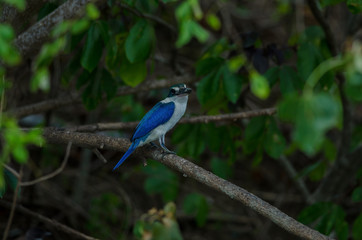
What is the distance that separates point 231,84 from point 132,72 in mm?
846

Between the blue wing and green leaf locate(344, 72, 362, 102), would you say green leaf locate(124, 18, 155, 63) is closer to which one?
the blue wing

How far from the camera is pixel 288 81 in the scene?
13.6 feet

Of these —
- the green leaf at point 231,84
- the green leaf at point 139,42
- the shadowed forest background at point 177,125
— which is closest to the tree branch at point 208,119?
the shadowed forest background at point 177,125

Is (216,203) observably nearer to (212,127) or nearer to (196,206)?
(196,206)

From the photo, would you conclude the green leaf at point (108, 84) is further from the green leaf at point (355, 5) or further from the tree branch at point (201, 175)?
the green leaf at point (355, 5)

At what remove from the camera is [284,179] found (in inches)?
306

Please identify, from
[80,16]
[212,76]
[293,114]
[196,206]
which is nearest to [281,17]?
[196,206]

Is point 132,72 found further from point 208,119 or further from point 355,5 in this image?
point 355,5

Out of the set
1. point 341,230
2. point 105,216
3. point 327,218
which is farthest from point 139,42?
point 105,216

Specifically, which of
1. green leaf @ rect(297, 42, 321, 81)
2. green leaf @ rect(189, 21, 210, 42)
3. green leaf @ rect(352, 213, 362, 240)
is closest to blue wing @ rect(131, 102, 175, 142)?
green leaf @ rect(297, 42, 321, 81)

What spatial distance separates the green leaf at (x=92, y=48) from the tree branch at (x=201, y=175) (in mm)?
544

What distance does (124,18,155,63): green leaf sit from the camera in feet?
13.0

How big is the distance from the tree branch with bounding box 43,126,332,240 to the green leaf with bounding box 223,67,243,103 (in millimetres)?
712

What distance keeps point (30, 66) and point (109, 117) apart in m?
2.11
